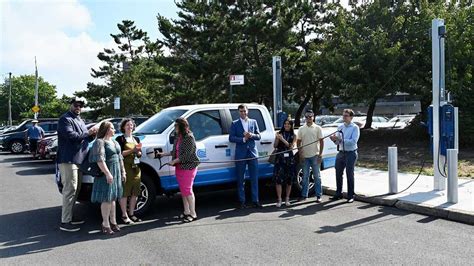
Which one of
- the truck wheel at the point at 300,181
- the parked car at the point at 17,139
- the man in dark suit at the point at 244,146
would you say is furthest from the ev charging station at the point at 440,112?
the parked car at the point at 17,139

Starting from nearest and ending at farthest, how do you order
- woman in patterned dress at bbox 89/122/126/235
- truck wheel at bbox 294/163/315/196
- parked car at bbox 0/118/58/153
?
woman in patterned dress at bbox 89/122/126/235 < truck wheel at bbox 294/163/315/196 < parked car at bbox 0/118/58/153

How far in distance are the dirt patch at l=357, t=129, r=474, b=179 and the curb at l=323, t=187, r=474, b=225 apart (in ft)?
11.5

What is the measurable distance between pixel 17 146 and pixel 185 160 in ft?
64.9

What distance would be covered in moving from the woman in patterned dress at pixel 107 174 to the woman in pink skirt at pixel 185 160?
95cm

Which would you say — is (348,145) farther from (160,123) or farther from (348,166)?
(160,123)

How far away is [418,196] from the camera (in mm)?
8516

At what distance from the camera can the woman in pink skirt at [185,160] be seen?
7.23 m

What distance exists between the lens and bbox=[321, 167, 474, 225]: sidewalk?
7320 millimetres

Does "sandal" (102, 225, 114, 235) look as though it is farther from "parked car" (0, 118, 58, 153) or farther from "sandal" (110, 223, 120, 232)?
"parked car" (0, 118, 58, 153)

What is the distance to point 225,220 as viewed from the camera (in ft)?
24.3

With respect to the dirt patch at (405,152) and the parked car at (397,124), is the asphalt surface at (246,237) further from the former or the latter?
the parked car at (397,124)

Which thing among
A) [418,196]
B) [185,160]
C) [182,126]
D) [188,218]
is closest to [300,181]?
[418,196]

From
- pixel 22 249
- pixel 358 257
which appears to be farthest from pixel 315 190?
pixel 22 249

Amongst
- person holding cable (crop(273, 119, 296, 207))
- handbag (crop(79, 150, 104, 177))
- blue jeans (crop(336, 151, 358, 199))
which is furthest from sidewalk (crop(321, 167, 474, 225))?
handbag (crop(79, 150, 104, 177))
